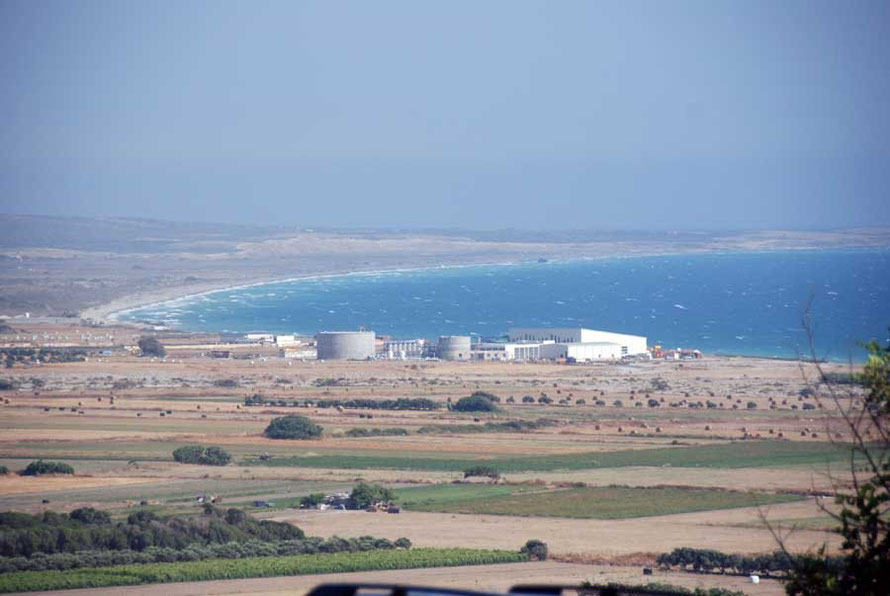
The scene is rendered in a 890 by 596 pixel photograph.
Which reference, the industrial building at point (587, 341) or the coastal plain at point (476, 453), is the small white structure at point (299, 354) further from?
the industrial building at point (587, 341)

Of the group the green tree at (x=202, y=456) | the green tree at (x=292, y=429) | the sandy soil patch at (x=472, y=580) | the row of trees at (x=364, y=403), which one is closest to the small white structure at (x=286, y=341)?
the row of trees at (x=364, y=403)

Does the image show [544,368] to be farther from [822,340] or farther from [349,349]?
[822,340]

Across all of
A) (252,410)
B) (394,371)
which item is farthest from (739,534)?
(394,371)

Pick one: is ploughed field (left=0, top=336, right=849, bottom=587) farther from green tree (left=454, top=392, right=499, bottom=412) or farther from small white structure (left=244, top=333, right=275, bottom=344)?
small white structure (left=244, top=333, right=275, bottom=344)

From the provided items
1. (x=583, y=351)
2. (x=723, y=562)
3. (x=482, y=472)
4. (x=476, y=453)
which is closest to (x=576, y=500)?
(x=482, y=472)

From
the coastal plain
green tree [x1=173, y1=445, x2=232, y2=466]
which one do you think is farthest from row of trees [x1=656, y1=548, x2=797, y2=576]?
green tree [x1=173, y1=445, x2=232, y2=466]
